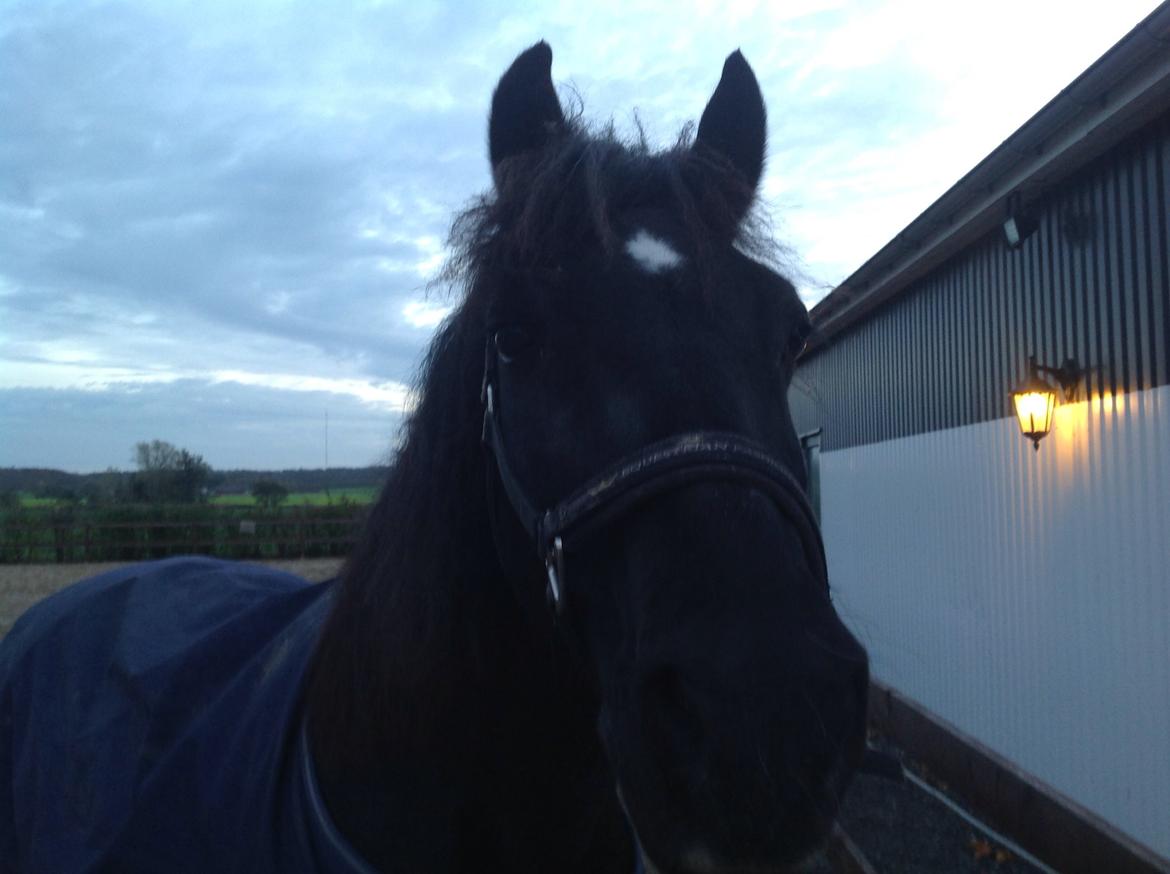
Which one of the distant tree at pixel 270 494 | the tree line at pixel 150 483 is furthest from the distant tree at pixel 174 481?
the distant tree at pixel 270 494

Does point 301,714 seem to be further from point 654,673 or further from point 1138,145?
point 1138,145

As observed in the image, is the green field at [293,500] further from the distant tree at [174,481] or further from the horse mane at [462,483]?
the horse mane at [462,483]

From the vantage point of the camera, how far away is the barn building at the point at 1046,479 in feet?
15.1

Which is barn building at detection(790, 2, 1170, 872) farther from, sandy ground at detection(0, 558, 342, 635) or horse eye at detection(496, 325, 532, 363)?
sandy ground at detection(0, 558, 342, 635)

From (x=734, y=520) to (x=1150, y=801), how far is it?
187 inches

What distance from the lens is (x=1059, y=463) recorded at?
5.55 metres

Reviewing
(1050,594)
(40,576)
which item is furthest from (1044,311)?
(40,576)

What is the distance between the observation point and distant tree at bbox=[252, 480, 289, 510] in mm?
26594

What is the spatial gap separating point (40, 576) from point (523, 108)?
2378 cm

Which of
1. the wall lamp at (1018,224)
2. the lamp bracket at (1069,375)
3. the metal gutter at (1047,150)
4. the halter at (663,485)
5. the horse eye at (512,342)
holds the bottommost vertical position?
the halter at (663,485)

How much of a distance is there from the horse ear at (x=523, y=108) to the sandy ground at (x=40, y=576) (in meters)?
12.7

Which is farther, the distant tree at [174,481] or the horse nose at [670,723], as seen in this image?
the distant tree at [174,481]

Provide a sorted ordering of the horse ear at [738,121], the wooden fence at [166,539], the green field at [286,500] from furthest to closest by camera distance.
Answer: the wooden fence at [166,539] < the green field at [286,500] < the horse ear at [738,121]

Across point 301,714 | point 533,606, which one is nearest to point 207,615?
point 301,714
